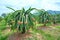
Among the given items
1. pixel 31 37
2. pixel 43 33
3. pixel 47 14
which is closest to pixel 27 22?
pixel 31 37

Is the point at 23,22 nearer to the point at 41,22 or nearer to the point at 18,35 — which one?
the point at 18,35

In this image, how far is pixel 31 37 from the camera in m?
16.6

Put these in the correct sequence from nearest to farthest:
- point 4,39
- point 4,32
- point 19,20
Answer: point 19,20 → point 4,39 → point 4,32

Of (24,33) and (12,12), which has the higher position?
(12,12)

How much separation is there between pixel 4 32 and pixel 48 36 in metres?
4.85

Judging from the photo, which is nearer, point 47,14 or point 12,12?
point 12,12

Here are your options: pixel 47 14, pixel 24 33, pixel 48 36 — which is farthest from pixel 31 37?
pixel 47 14

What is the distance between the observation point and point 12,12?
17.4m

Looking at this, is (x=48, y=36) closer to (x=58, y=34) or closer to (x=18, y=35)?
(x=58, y=34)

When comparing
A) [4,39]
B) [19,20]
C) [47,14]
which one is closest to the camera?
[19,20]

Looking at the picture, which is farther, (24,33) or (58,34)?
(58,34)

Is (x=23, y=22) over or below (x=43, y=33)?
over

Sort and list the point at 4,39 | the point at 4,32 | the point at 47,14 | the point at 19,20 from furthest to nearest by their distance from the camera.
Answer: the point at 47,14 → the point at 4,32 → the point at 4,39 → the point at 19,20

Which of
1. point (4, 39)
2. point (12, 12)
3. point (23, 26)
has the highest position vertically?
point (12, 12)
